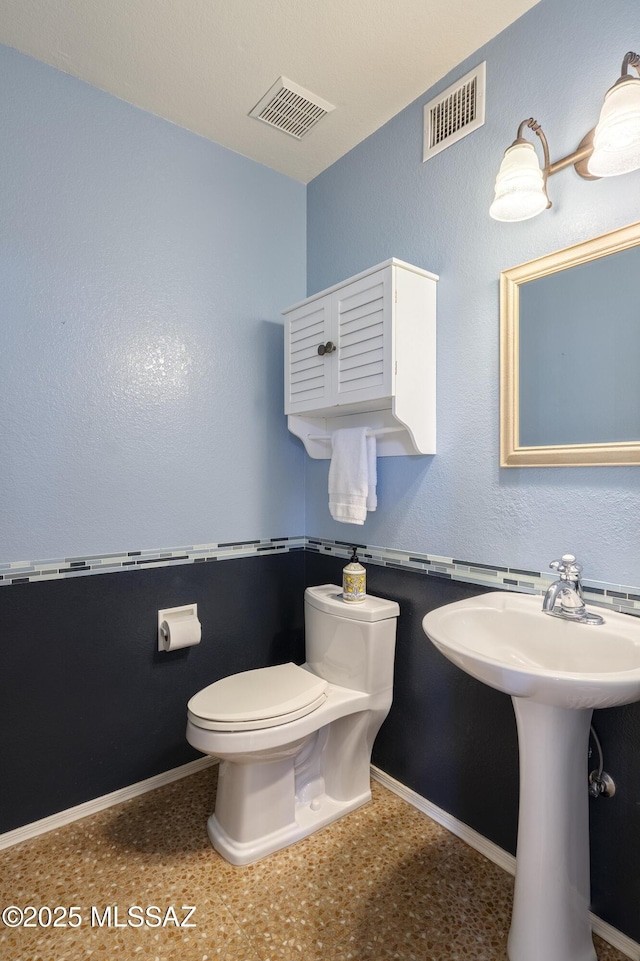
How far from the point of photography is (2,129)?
5.03ft

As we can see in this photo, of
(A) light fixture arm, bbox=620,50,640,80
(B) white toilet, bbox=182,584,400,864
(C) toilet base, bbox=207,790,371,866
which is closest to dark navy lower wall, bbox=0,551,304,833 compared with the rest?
(B) white toilet, bbox=182,584,400,864

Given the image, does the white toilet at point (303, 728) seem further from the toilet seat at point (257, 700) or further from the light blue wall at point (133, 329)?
the light blue wall at point (133, 329)

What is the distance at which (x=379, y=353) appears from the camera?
1598 mm

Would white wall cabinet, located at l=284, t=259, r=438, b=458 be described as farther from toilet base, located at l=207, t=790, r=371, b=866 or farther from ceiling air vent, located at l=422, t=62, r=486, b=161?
toilet base, located at l=207, t=790, r=371, b=866

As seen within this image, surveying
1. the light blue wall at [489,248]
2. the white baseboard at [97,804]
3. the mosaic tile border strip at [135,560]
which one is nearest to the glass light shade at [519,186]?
the light blue wall at [489,248]

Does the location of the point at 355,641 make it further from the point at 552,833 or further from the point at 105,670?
the point at 105,670

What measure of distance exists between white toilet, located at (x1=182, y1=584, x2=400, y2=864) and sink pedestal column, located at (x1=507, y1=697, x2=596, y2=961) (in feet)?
2.10

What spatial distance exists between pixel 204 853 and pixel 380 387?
1.59m

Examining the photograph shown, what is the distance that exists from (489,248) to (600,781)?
1.53 m

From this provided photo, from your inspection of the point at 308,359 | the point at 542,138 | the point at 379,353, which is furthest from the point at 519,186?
the point at 308,359

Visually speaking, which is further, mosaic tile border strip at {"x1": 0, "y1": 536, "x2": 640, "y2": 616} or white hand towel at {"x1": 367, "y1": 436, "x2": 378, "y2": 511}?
white hand towel at {"x1": 367, "y1": 436, "x2": 378, "y2": 511}

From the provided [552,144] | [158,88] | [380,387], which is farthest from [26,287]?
[552,144]

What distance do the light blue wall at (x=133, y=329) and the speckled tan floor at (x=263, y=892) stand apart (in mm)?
948

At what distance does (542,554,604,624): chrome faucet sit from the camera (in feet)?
3.95
